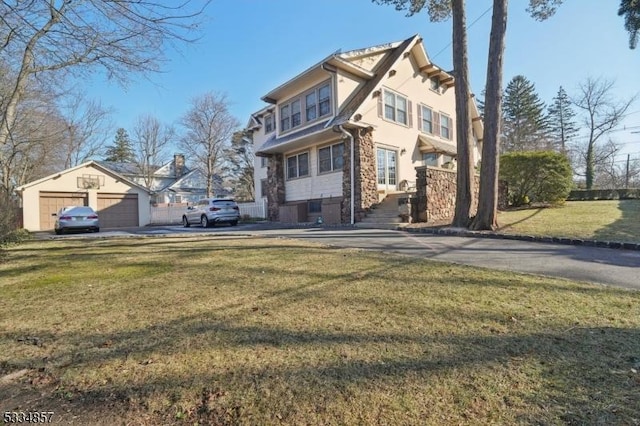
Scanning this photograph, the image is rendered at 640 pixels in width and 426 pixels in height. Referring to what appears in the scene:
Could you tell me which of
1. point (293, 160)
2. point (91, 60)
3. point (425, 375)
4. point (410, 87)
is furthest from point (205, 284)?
point (410, 87)

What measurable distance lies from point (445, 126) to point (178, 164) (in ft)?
108

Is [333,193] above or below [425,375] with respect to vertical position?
above

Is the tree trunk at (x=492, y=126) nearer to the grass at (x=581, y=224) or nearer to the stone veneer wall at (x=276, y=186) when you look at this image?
the grass at (x=581, y=224)

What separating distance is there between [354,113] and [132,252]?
9811mm

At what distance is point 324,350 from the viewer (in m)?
2.59

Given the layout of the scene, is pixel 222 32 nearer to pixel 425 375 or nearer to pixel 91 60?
pixel 91 60

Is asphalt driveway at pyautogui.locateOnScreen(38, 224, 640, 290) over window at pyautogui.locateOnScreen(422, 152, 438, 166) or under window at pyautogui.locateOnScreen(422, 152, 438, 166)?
under

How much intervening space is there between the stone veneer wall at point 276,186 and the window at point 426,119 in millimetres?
7915

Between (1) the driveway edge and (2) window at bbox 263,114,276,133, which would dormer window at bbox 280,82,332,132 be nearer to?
(2) window at bbox 263,114,276,133

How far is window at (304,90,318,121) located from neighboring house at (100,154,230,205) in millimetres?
26106

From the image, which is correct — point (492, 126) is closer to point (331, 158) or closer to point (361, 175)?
point (361, 175)

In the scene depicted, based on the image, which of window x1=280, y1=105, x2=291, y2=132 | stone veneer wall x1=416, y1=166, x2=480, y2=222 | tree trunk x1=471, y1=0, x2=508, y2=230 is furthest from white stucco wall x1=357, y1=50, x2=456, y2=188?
tree trunk x1=471, y1=0, x2=508, y2=230

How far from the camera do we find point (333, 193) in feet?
51.1

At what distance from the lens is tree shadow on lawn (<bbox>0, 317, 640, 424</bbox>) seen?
6.54 ft
